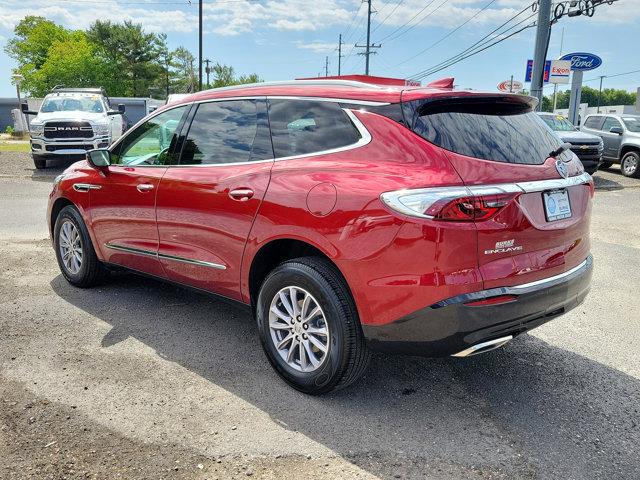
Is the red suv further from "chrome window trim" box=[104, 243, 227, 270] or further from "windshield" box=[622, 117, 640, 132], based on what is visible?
"windshield" box=[622, 117, 640, 132]

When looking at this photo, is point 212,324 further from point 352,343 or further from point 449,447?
point 449,447

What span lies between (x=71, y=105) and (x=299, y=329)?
1546 cm

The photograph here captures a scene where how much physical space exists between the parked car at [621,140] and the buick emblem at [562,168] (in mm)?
14607

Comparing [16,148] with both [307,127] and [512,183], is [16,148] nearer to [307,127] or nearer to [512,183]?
[307,127]

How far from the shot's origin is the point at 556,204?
311 cm

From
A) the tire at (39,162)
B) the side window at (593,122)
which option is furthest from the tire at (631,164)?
the tire at (39,162)

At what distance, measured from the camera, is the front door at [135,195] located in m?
4.30

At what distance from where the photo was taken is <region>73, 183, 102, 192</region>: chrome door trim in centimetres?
486

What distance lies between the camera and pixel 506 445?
287 centimetres

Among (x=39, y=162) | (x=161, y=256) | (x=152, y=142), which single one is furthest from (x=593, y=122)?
(x=161, y=256)

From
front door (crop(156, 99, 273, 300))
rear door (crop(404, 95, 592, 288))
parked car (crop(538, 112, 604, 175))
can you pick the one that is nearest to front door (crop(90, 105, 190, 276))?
front door (crop(156, 99, 273, 300))

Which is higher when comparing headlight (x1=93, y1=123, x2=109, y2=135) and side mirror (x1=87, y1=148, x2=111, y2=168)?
side mirror (x1=87, y1=148, x2=111, y2=168)

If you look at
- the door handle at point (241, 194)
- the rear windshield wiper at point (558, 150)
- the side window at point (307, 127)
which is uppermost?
the side window at point (307, 127)

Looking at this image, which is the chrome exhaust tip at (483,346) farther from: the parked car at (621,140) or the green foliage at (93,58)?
the green foliage at (93,58)
